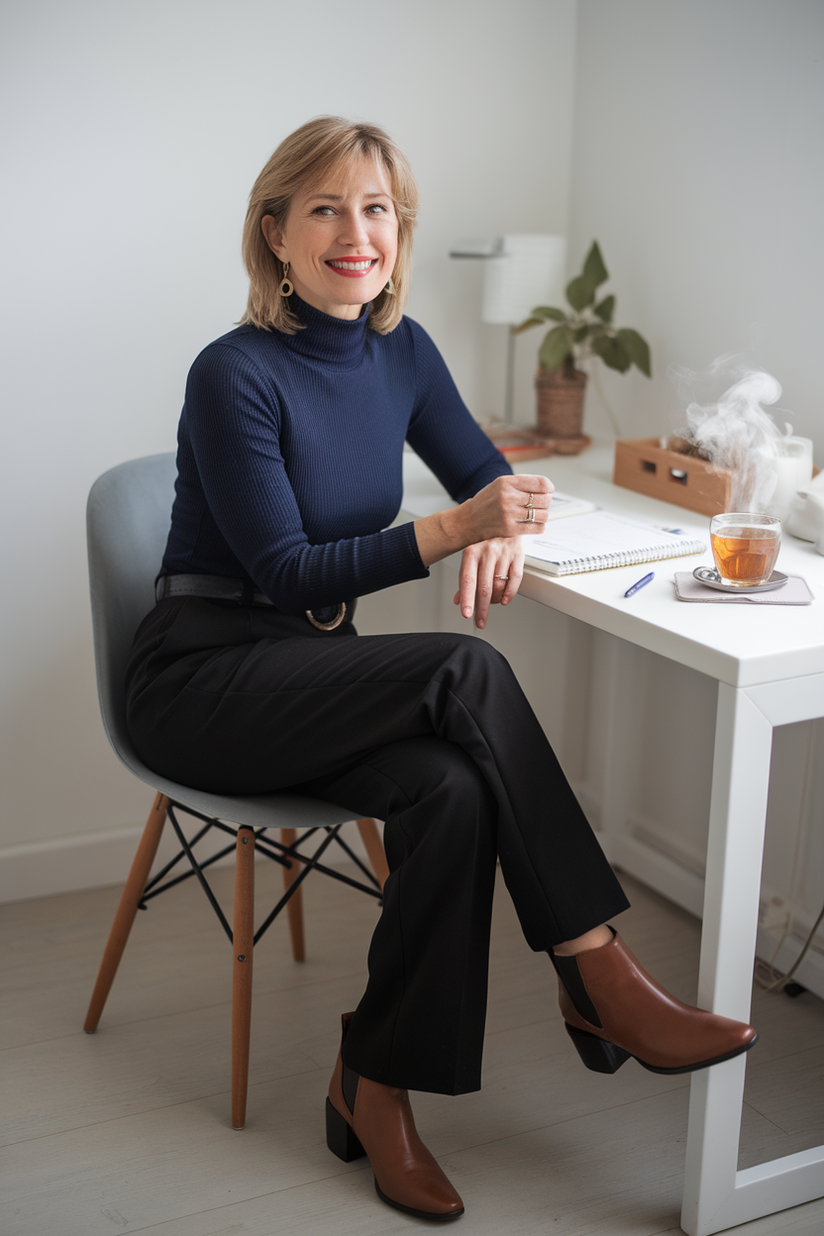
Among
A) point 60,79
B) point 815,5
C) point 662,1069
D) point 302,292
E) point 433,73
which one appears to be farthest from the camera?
point 433,73

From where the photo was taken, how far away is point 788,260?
6.13 ft

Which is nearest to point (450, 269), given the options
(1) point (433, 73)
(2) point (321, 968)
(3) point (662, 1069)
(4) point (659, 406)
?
(1) point (433, 73)

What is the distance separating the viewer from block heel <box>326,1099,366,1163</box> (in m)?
1.48

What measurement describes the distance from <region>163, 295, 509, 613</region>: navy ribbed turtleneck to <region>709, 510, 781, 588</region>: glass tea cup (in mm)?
380

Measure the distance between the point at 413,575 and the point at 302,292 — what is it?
443mm

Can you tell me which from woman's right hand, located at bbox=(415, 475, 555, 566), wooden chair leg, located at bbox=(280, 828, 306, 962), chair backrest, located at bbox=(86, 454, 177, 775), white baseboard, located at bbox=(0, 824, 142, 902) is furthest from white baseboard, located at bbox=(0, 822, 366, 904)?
woman's right hand, located at bbox=(415, 475, 555, 566)

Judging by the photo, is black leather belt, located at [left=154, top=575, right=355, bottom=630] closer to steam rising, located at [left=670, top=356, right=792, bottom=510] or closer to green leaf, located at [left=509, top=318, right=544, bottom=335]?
steam rising, located at [left=670, top=356, right=792, bottom=510]

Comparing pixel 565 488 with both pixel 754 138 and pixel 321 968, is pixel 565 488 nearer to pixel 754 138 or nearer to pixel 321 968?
pixel 754 138

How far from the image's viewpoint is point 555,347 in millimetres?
2152

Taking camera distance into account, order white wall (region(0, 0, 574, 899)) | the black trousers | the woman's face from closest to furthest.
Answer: the black trousers
the woman's face
white wall (region(0, 0, 574, 899))

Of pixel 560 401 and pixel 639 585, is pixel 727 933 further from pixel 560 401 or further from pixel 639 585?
pixel 560 401

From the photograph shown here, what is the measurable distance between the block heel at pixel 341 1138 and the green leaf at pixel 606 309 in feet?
4.79

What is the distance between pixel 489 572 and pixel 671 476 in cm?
53

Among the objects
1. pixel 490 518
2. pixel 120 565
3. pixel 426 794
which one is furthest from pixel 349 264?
pixel 426 794
